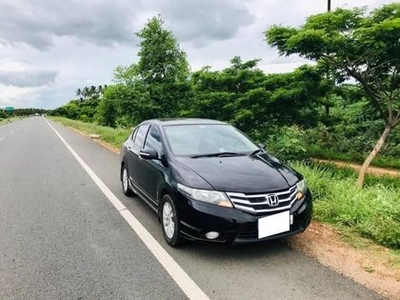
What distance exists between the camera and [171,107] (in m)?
16.4

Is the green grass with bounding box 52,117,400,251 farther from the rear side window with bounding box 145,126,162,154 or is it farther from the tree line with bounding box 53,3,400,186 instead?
the tree line with bounding box 53,3,400,186

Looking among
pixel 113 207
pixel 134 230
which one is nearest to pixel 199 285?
pixel 134 230

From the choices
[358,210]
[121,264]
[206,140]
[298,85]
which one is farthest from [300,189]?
[298,85]

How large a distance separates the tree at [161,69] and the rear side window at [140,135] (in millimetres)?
8977

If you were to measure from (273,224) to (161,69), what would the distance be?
1326 cm

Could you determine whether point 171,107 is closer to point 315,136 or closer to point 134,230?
point 315,136

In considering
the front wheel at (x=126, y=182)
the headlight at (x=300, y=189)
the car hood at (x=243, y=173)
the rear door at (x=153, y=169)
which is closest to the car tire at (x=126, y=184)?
the front wheel at (x=126, y=182)

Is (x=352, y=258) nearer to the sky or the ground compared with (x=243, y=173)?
nearer to the ground

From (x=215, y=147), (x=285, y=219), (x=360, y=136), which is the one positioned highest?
(x=215, y=147)

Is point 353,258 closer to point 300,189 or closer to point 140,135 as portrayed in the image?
point 300,189

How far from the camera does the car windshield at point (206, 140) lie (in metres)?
5.31

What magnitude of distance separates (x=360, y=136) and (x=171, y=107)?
28.4 ft

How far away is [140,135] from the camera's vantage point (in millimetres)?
6883

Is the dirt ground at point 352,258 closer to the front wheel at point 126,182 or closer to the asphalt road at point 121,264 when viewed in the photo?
the asphalt road at point 121,264
